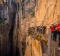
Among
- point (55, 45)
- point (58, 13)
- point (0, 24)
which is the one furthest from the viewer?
point (0, 24)

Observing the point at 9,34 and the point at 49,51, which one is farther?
the point at 9,34

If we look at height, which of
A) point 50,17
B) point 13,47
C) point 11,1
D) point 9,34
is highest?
point 11,1

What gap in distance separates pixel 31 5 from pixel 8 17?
196 inches

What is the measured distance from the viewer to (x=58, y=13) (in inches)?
185

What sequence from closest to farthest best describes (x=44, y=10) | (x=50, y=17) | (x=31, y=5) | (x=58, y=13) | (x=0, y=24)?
(x=58, y=13) → (x=50, y=17) → (x=44, y=10) → (x=31, y=5) → (x=0, y=24)

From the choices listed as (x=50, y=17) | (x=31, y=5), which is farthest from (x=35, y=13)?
(x=50, y=17)

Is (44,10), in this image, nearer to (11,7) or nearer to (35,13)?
(35,13)

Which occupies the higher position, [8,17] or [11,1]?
[11,1]

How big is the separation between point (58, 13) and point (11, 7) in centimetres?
755

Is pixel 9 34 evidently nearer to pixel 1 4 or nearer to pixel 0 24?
pixel 0 24

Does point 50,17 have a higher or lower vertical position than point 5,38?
higher

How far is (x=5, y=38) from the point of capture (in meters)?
12.1

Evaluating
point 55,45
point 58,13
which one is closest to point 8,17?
point 58,13

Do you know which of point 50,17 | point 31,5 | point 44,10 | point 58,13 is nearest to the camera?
point 58,13
